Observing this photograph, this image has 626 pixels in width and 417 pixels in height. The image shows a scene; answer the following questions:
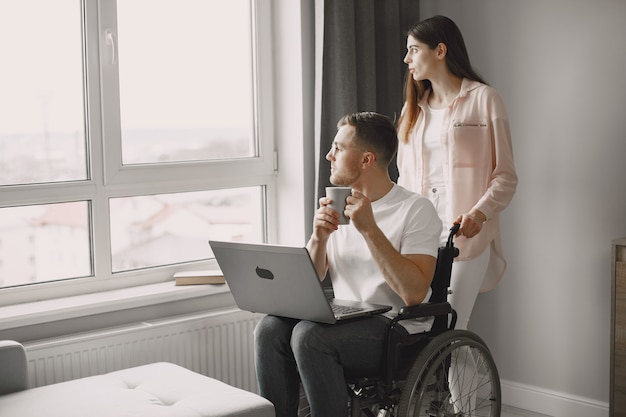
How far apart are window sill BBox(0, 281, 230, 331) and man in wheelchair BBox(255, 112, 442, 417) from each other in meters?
0.72

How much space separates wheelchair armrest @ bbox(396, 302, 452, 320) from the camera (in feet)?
8.42

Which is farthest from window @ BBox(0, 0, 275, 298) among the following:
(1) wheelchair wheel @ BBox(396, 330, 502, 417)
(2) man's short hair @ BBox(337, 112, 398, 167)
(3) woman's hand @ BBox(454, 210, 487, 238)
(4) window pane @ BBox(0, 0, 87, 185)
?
(1) wheelchair wheel @ BBox(396, 330, 502, 417)

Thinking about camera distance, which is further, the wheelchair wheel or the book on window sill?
the book on window sill

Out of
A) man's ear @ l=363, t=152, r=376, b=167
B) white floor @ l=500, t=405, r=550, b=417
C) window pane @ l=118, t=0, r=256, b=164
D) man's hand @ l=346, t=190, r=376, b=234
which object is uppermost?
window pane @ l=118, t=0, r=256, b=164

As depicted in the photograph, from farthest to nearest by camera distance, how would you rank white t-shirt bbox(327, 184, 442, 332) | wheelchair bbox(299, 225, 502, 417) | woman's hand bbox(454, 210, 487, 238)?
woman's hand bbox(454, 210, 487, 238)
white t-shirt bbox(327, 184, 442, 332)
wheelchair bbox(299, 225, 502, 417)

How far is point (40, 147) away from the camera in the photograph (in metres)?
3.21

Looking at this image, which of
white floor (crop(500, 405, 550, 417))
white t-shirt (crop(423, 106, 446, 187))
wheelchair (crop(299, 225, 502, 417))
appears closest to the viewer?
wheelchair (crop(299, 225, 502, 417))

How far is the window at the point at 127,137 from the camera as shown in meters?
3.19

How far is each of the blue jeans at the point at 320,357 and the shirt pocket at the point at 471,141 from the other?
83 cm

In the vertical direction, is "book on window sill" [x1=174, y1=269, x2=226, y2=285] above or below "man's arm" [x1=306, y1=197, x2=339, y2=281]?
below

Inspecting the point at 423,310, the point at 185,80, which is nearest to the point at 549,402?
the point at 423,310

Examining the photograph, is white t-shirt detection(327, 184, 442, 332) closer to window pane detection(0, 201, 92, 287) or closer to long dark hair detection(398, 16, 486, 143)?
long dark hair detection(398, 16, 486, 143)

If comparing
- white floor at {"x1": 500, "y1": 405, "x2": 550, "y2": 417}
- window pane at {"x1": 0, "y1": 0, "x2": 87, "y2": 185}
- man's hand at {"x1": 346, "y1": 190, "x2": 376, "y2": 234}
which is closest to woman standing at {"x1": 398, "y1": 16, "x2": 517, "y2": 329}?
man's hand at {"x1": 346, "y1": 190, "x2": 376, "y2": 234}

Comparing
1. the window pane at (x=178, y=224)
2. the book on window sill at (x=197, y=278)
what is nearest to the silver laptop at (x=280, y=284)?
the book on window sill at (x=197, y=278)
